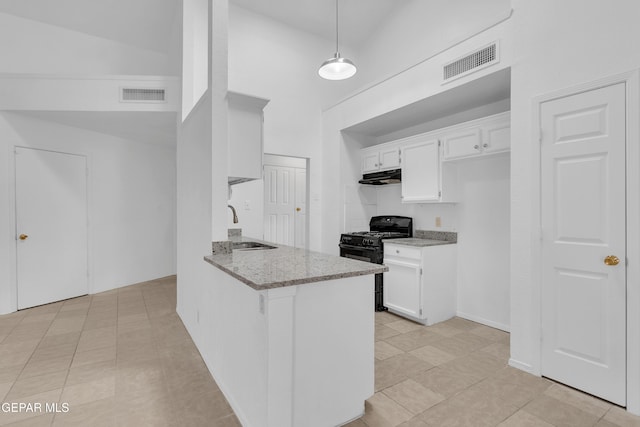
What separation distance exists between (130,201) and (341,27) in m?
4.53

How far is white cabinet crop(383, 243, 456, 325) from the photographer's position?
3441 millimetres

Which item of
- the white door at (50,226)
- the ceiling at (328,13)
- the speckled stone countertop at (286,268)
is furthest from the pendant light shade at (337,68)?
the white door at (50,226)

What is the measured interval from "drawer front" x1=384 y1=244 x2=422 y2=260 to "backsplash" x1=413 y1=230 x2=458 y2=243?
0.60 meters

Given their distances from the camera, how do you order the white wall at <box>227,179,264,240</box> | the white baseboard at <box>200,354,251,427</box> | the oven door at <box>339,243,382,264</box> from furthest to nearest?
the white wall at <box>227,179,264,240</box>
the oven door at <box>339,243,382,264</box>
the white baseboard at <box>200,354,251,427</box>

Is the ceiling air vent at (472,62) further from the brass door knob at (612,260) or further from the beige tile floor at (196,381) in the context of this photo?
the beige tile floor at (196,381)

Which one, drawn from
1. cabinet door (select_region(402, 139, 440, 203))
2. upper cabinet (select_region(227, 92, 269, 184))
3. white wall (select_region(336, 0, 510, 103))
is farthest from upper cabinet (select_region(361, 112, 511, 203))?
upper cabinet (select_region(227, 92, 269, 184))

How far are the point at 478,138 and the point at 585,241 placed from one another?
146 centimetres

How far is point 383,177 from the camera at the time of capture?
429 centimetres

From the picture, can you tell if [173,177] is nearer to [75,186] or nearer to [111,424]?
[75,186]

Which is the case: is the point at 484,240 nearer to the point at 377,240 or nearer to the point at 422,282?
the point at 422,282

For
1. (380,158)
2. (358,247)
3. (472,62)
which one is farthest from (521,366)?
(380,158)

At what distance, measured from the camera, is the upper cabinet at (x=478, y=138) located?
3.00 metres

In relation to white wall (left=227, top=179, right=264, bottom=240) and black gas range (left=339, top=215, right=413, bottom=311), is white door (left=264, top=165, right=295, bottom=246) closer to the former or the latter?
white wall (left=227, top=179, right=264, bottom=240)

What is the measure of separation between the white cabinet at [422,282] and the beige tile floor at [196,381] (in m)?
0.16
